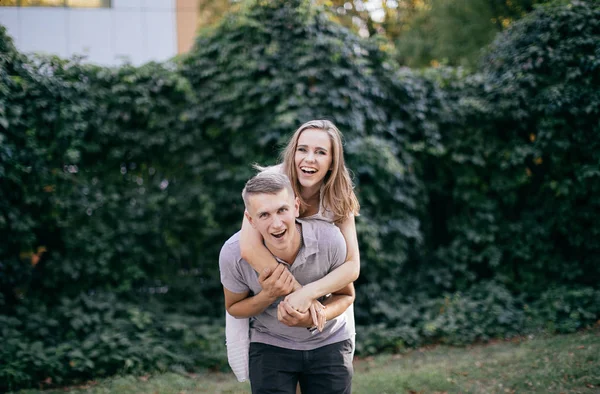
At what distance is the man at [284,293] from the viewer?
2.53 metres

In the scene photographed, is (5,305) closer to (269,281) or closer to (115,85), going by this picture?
(115,85)

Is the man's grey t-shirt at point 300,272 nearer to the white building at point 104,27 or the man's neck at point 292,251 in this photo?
the man's neck at point 292,251

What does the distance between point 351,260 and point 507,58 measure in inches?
222

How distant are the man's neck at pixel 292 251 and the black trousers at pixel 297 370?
439 mm

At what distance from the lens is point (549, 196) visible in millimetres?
7281

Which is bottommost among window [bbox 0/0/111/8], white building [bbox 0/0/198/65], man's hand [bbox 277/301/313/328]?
man's hand [bbox 277/301/313/328]

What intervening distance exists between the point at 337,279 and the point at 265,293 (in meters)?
0.38

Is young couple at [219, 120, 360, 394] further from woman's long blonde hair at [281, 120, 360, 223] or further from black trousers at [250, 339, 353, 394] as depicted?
woman's long blonde hair at [281, 120, 360, 223]

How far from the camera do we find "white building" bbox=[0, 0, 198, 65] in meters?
12.8

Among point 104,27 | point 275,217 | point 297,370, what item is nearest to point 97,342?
point 297,370

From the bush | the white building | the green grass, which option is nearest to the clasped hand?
the green grass

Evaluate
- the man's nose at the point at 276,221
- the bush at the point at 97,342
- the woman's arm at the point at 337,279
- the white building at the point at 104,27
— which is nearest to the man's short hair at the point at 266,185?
the man's nose at the point at 276,221

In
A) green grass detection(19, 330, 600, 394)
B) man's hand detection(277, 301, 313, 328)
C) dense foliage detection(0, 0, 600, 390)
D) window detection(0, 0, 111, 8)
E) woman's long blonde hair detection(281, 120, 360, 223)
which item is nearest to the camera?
man's hand detection(277, 301, 313, 328)

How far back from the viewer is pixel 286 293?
2545 mm
